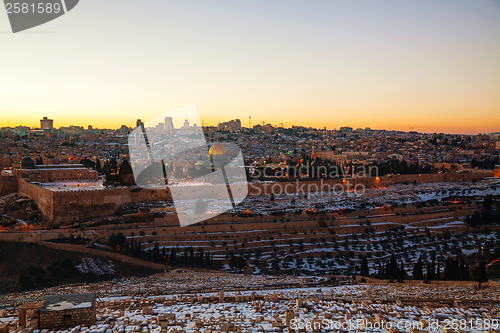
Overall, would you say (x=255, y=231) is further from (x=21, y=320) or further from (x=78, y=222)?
(x=21, y=320)

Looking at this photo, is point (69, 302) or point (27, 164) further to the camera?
point (27, 164)

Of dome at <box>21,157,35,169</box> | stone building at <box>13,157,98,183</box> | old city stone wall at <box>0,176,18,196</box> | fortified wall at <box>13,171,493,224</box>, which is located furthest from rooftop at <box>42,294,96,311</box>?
dome at <box>21,157,35,169</box>

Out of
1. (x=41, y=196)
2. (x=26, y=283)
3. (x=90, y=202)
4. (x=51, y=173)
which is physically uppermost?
(x=51, y=173)

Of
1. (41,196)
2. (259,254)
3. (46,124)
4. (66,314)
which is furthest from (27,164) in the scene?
(46,124)

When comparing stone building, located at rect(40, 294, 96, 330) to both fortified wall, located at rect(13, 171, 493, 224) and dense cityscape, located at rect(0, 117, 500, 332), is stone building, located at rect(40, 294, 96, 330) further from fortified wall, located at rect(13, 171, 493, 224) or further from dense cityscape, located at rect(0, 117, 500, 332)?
fortified wall, located at rect(13, 171, 493, 224)

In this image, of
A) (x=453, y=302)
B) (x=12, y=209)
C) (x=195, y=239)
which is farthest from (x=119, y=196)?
(x=453, y=302)

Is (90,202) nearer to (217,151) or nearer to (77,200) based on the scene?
(77,200)

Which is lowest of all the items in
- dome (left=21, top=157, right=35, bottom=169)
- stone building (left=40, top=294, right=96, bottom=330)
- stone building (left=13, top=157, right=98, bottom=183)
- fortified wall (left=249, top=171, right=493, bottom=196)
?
fortified wall (left=249, top=171, right=493, bottom=196)

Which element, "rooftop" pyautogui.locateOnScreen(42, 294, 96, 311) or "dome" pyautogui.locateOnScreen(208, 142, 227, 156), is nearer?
"rooftop" pyautogui.locateOnScreen(42, 294, 96, 311)

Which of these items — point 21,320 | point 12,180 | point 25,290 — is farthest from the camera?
point 12,180
